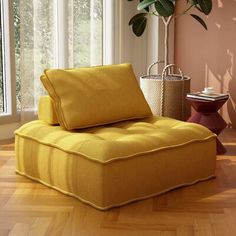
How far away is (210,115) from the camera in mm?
3908

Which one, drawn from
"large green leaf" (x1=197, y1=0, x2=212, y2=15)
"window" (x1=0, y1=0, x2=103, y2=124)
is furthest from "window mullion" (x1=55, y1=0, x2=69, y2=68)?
"large green leaf" (x1=197, y1=0, x2=212, y2=15)

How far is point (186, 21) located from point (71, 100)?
1905 mm

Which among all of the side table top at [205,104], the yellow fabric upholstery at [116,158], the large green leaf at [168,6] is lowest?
the yellow fabric upholstery at [116,158]

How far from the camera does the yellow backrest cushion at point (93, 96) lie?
3.27m

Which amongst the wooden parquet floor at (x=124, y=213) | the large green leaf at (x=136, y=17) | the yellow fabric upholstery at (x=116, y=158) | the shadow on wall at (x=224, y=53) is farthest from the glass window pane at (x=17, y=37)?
the shadow on wall at (x=224, y=53)

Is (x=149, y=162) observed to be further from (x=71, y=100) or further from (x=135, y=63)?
(x=135, y=63)

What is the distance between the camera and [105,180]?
9.25 feet

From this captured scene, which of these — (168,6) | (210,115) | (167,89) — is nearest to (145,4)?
(168,6)

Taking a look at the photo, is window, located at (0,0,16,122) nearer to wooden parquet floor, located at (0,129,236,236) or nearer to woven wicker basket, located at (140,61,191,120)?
woven wicker basket, located at (140,61,191,120)

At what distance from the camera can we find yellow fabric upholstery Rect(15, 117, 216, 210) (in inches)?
112

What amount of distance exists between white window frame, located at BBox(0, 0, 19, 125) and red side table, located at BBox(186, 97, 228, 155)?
55.1 inches

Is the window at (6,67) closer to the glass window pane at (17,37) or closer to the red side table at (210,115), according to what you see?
the glass window pane at (17,37)

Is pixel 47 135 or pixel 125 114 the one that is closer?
pixel 47 135

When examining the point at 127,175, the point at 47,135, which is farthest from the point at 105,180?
the point at 47,135
